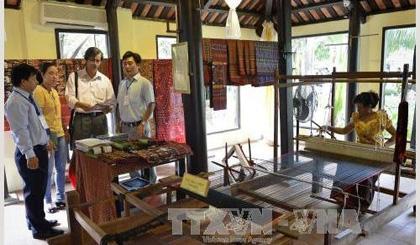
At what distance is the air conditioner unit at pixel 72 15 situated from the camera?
391 centimetres

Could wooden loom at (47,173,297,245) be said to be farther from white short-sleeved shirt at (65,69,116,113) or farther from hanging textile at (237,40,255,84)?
hanging textile at (237,40,255,84)

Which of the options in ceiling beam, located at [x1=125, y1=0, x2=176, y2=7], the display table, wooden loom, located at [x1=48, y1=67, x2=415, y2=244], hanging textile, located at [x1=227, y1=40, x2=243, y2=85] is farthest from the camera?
ceiling beam, located at [x1=125, y1=0, x2=176, y2=7]

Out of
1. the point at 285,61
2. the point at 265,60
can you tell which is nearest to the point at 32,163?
the point at 265,60

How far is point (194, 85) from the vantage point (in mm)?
3111

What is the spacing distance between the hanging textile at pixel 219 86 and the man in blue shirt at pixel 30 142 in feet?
5.30

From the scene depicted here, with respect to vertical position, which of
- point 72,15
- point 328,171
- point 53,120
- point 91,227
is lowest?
point 328,171

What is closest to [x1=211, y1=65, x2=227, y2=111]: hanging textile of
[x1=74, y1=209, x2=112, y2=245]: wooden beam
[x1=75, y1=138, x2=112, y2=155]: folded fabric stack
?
[x1=75, y1=138, x2=112, y2=155]: folded fabric stack

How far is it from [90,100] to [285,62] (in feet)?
7.11

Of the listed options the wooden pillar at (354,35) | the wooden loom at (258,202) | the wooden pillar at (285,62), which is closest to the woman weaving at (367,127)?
the wooden loom at (258,202)

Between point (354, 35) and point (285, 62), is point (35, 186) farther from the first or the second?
point (354, 35)

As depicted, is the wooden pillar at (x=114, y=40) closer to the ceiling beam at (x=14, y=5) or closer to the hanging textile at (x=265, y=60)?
the ceiling beam at (x=14, y=5)

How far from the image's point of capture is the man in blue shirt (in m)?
2.52

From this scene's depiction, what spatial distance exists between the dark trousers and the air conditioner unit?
1.91 m

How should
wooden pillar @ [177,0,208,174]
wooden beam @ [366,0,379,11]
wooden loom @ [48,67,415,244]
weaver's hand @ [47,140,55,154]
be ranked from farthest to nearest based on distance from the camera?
1. wooden beam @ [366,0,379,11]
2. wooden pillar @ [177,0,208,174]
3. weaver's hand @ [47,140,55,154]
4. wooden loom @ [48,67,415,244]
